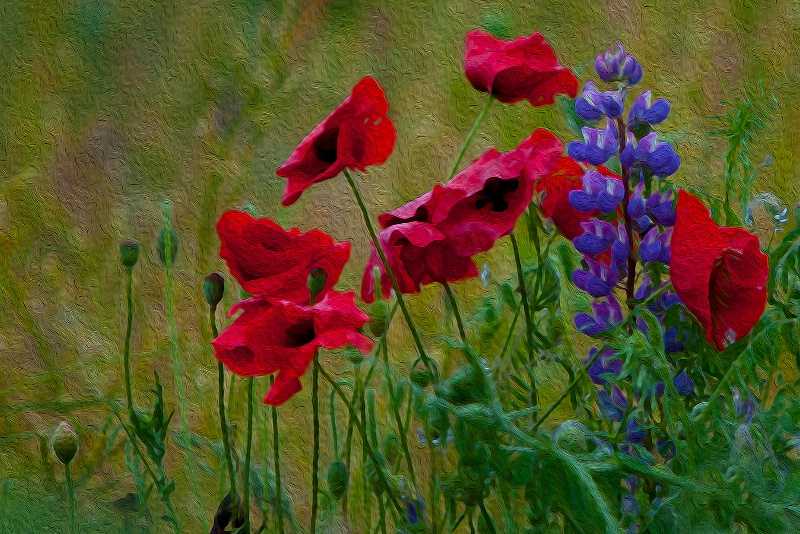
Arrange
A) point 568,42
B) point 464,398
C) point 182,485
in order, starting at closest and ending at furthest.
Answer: point 464,398 < point 182,485 < point 568,42

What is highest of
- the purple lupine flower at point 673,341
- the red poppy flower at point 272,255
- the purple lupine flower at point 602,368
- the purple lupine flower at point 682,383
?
the red poppy flower at point 272,255

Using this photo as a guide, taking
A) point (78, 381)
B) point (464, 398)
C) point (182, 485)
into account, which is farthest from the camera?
point (78, 381)

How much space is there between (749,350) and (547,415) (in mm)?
112

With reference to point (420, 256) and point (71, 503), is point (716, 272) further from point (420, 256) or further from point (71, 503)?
point (71, 503)

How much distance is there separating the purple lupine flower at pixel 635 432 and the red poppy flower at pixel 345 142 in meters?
0.20

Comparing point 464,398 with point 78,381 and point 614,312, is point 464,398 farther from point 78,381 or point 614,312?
point 78,381

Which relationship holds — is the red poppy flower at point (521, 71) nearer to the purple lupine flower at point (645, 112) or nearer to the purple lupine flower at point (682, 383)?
the purple lupine flower at point (645, 112)

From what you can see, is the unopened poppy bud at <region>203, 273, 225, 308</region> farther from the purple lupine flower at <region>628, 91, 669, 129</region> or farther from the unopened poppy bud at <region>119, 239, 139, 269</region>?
the purple lupine flower at <region>628, 91, 669, 129</region>

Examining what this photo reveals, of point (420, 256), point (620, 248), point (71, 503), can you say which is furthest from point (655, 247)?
point (71, 503)

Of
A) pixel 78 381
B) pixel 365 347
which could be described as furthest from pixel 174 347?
pixel 78 381

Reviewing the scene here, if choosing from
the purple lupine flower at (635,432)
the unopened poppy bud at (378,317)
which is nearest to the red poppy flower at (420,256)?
the unopened poppy bud at (378,317)

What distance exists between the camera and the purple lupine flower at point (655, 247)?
0.73m

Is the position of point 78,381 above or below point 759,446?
below

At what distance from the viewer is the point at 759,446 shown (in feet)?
2.19
